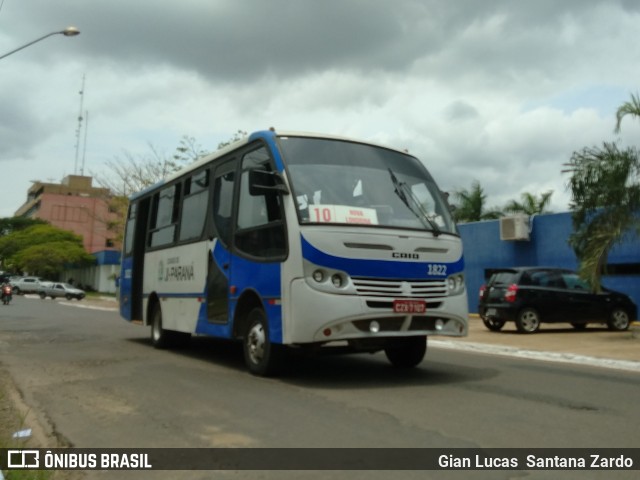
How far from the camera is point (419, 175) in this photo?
8.95 meters

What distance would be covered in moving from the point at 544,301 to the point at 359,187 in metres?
9.97

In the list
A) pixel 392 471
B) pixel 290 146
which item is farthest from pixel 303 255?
pixel 392 471

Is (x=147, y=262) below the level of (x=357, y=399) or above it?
above

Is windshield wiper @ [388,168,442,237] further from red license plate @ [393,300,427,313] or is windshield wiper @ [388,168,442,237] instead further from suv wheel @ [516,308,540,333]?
suv wheel @ [516,308,540,333]

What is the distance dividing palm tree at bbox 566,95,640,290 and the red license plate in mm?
8148

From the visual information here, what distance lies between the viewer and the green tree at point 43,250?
233ft

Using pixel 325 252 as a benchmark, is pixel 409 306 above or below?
below

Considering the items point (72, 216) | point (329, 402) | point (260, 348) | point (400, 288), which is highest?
point (72, 216)

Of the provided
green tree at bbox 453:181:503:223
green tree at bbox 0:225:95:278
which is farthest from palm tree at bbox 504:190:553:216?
green tree at bbox 0:225:95:278

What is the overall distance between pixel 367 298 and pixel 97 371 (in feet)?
13.9

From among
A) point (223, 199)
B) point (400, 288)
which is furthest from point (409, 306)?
point (223, 199)

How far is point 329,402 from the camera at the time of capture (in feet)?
22.4

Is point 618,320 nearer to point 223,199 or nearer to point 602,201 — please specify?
point 602,201

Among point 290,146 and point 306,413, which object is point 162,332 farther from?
point 306,413
